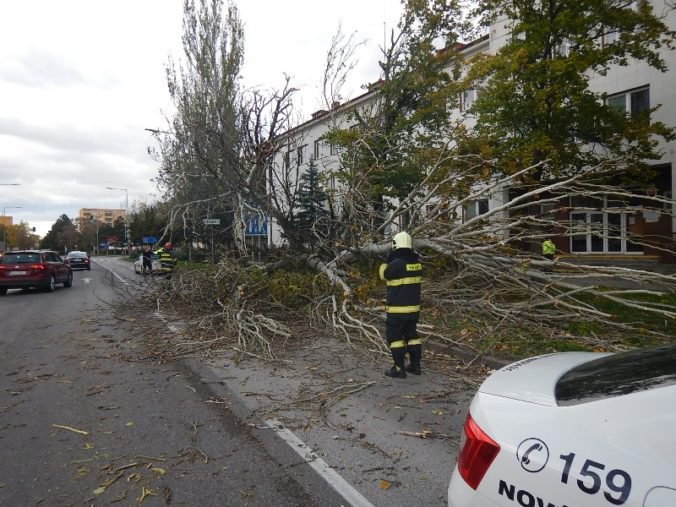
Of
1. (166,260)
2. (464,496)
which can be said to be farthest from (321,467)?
(166,260)

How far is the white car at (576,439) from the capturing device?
1.40m

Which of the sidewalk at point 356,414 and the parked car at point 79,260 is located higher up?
the parked car at point 79,260

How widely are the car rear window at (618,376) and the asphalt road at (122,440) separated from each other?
74.7 inches

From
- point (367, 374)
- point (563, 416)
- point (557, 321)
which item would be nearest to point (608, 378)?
point (563, 416)

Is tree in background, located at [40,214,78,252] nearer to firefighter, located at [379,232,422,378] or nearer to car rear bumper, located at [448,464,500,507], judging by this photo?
firefighter, located at [379,232,422,378]

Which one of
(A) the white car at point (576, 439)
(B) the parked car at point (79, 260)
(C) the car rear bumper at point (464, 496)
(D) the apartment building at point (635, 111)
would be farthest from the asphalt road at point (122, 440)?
(B) the parked car at point (79, 260)

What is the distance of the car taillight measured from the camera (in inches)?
70.9

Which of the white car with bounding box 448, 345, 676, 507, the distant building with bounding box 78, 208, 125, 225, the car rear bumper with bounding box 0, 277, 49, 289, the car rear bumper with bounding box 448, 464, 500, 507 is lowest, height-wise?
the car rear bumper with bounding box 0, 277, 49, 289

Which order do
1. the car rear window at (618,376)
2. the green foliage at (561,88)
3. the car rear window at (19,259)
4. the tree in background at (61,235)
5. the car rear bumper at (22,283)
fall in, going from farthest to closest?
the tree in background at (61,235), the car rear window at (19,259), the car rear bumper at (22,283), the green foliage at (561,88), the car rear window at (618,376)

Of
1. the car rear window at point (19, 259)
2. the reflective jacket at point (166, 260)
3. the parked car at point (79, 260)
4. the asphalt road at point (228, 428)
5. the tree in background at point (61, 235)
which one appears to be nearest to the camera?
the asphalt road at point (228, 428)

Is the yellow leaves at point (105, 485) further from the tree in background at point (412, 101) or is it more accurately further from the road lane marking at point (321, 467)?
the tree in background at point (412, 101)

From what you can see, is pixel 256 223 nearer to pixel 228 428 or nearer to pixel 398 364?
pixel 398 364

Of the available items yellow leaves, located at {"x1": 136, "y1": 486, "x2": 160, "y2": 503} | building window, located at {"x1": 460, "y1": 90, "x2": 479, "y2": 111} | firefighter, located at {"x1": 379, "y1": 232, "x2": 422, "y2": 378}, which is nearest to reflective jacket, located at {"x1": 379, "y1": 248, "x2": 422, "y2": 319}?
firefighter, located at {"x1": 379, "y1": 232, "x2": 422, "y2": 378}

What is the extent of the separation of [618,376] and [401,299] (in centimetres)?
376
